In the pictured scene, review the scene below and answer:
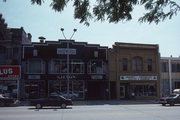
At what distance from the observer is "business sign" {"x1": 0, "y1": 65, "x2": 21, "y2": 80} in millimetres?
34062

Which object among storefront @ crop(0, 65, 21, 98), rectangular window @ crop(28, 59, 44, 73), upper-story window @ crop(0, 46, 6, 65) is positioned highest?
upper-story window @ crop(0, 46, 6, 65)

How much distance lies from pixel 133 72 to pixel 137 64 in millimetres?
1773

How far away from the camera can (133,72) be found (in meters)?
39.4

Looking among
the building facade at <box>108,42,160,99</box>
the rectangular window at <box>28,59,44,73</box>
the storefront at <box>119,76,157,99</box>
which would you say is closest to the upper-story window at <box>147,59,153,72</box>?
the building facade at <box>108,42,160,99</box>

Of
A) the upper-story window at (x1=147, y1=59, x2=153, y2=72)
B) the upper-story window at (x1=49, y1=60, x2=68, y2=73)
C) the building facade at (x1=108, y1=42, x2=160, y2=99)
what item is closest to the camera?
the upper-story window at (x1=49, y1=60, x2=68, y2=73)

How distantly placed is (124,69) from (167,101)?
11.7m

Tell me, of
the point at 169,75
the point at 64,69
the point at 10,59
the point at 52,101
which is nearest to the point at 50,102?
the point at 52,101

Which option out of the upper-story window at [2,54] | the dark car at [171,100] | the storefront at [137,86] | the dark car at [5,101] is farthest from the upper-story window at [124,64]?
the dark car at [5,101]

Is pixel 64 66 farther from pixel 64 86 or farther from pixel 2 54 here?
pixel 2 54

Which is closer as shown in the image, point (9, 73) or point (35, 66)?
point (9, 73)

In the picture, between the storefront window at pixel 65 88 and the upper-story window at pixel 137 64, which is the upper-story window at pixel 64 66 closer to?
the storefront window at pixel 65 88

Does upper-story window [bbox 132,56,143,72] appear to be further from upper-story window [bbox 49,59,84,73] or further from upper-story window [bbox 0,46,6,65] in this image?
upper-story window [bbox 0,46,6,65]

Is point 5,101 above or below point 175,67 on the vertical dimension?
below

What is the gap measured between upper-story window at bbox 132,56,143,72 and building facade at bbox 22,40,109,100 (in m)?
4.84
